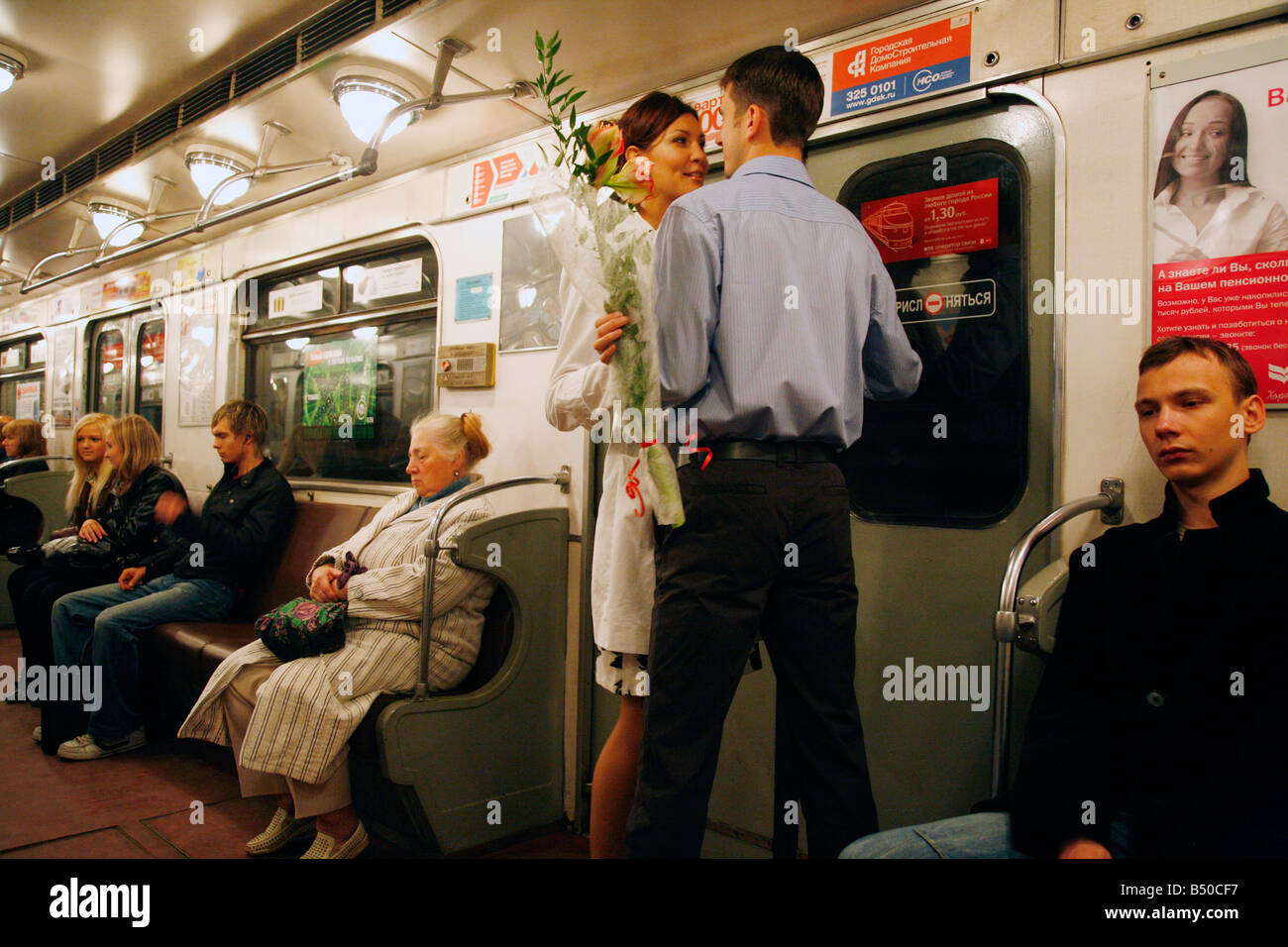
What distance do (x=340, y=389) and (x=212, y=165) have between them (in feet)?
4.11

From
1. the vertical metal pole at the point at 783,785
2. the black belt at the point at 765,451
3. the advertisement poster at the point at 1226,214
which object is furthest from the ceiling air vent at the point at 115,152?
the advertisement poster at the point at 1226,214

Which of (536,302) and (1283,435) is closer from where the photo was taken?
(1283,435)

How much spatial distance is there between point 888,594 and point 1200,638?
3.26ft

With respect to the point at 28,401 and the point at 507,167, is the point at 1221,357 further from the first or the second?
the point at 28,401

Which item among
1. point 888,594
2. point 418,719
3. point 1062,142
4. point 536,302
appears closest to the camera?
point 1062,142

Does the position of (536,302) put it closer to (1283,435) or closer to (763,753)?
(763,753)

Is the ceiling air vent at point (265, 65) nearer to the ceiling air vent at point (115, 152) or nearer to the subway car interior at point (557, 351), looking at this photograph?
the subway car interior at point (557, 351)

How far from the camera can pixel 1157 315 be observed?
1.90 m

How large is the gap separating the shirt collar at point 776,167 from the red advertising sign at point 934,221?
756 mm

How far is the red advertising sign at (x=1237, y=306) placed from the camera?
175cm

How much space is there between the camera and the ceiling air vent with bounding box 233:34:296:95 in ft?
9.68
